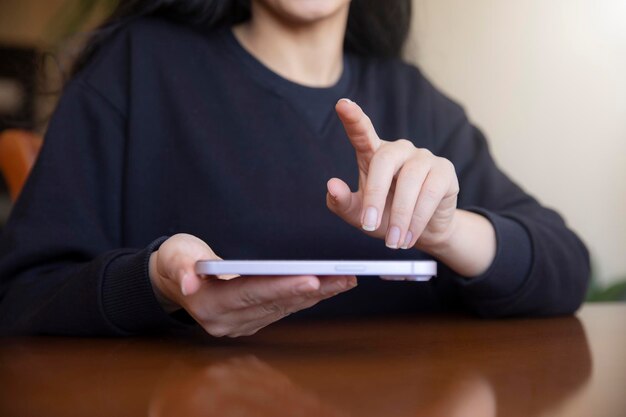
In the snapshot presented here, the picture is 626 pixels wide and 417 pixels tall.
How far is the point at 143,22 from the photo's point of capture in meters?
0.91

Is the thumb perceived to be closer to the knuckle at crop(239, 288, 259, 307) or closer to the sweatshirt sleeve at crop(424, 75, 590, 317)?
the knuckle at crop(239, 288, 259, 307)

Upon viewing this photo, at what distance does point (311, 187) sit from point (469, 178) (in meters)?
0.21

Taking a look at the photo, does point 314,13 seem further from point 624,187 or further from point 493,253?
point 624,187

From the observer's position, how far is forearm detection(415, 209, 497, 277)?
688mm

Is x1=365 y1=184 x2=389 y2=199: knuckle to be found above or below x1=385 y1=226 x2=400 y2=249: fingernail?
above

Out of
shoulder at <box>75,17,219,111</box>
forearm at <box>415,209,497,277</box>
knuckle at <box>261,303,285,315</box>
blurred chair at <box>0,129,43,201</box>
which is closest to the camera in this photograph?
knuckle at <box>261,303,285,315</box>

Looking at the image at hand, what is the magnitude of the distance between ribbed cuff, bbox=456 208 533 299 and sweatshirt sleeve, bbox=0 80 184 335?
0.96 feet

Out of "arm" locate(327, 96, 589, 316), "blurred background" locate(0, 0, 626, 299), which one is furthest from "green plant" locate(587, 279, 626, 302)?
"arm" locate(327, 96, 589, 316)

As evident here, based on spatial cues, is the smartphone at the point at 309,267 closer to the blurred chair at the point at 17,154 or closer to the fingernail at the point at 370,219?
the fingernail at the point at 370,219

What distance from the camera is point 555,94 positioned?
1291 millimetres

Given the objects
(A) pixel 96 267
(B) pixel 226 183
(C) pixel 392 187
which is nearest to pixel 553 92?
(B) pixel 226 183

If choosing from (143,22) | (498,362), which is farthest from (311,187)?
(498,362)

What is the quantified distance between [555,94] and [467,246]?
26.3 inches

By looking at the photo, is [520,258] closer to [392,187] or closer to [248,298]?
[392,187]
